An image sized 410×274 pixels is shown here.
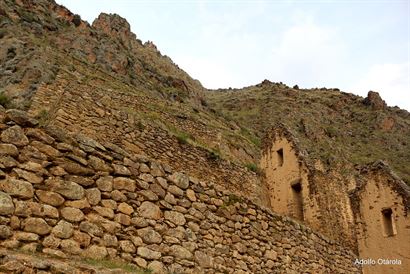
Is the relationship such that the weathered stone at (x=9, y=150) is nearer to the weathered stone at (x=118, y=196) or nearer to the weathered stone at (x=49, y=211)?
the weathered stone at (x=49, y=211)

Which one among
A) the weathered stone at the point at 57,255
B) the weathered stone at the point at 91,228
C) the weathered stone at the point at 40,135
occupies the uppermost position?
the weathered stone at the point at 40,135

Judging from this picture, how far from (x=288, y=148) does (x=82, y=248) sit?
895 cm

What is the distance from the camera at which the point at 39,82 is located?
13742 mm

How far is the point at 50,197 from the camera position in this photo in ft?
13.4

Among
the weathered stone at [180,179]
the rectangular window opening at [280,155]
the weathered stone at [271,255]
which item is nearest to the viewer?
the weathered stone at [180,179]

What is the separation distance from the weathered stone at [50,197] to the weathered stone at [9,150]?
1.54ft

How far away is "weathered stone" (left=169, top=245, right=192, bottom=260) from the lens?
17.0ft

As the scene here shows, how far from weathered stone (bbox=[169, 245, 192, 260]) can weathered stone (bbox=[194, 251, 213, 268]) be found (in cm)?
15

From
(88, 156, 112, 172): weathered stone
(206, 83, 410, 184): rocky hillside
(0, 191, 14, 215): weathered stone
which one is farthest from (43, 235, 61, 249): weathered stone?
(206, 83, 410, 184): rocky hillside

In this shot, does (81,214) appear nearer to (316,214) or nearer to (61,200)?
(61,200)

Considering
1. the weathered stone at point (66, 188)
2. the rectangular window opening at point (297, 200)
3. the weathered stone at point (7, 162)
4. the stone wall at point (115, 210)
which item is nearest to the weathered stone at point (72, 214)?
the stone wall at point (115, 210)

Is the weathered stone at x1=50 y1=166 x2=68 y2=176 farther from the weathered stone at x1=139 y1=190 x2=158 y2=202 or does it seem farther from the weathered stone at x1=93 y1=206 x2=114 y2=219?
the weathered stone at x1=139 y1=190 x2=158 y2=202

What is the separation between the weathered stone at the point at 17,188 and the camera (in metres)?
3.77

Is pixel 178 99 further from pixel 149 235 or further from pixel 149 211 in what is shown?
pixel 149 235
